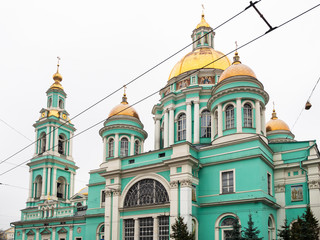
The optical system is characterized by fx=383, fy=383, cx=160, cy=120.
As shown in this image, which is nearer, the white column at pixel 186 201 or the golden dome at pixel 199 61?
the white column at pixel 186 201

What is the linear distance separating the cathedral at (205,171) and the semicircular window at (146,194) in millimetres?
70

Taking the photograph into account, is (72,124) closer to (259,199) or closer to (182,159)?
(182,159)

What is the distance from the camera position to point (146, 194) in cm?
2712

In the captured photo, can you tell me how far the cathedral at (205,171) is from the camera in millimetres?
24297

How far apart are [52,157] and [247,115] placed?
24736 millimetres

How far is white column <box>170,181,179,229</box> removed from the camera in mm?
24578

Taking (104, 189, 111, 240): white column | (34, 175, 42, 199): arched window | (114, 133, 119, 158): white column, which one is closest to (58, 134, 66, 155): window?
(34, 175, 42, 199): arched window

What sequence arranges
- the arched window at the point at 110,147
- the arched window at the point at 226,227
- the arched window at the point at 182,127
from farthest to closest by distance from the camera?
the arched window at the point at 110,147, the arched window at the point at 182,127, the arched window at the point at 226,227

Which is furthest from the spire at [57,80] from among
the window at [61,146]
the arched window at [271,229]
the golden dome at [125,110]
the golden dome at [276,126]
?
the arched window at [271,229]

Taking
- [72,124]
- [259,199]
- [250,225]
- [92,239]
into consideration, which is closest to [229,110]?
[259,199]

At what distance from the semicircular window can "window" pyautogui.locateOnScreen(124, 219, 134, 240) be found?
3.75ft

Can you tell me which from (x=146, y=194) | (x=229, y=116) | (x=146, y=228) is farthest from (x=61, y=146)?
(x=229, y=116)

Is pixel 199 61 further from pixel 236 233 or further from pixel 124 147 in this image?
pixel 236 233

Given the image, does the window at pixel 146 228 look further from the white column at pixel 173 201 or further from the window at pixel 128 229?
the white column at pixel 173 201
